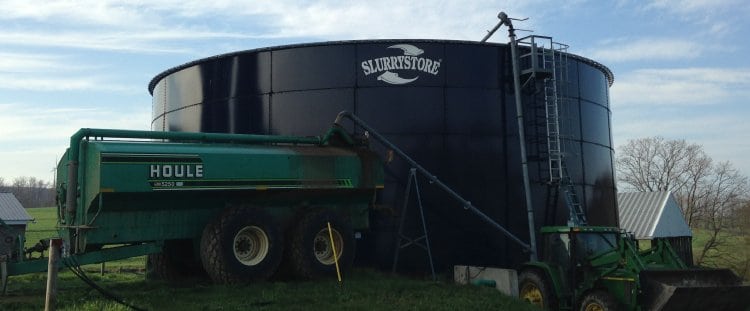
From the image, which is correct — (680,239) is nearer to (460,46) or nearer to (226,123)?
(460,46)

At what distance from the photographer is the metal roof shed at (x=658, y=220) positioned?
115 ft

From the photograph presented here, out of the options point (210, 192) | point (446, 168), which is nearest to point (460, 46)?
point (446, 168)

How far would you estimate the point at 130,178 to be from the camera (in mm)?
11633

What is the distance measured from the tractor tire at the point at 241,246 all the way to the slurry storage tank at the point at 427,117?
182 inches

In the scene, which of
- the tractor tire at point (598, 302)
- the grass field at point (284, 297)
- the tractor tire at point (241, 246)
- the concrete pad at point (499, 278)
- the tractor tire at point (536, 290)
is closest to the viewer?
the grass field at point (284, 297)

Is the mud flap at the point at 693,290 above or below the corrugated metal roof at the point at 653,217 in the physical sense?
below

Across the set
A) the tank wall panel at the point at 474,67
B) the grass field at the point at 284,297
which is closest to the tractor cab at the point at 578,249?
the grass field at the point at 284,297

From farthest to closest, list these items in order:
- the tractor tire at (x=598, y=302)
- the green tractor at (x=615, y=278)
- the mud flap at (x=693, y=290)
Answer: the tractor tire at (x=598, y=302) → the green tractor at (x=615, y=278) → the mud flap at (x=693, y=290)

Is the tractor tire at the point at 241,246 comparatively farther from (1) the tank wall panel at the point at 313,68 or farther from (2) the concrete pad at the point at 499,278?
(1) the tank wall panel at the point at 313,68

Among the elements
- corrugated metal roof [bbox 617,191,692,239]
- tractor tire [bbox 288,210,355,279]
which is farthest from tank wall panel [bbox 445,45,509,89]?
corrugated metal roof [bbox 617,191,692,239]

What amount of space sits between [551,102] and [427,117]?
4127mm

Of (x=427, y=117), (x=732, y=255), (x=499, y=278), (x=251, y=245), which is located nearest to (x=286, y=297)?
(x=251, y=245)

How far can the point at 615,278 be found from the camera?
12.6 meters

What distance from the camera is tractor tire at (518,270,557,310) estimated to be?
13.9 m
